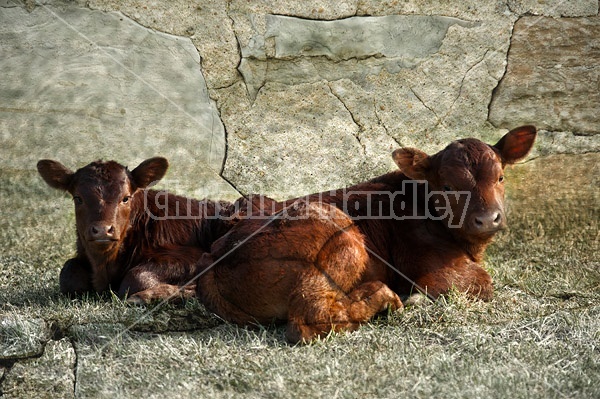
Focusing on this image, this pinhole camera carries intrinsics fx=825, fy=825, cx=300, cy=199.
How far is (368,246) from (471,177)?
0.87 meters

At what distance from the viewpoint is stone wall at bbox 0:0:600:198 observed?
305 inches

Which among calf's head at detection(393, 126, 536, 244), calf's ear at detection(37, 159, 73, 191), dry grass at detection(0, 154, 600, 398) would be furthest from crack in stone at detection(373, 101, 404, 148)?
calf's ear at detection(37, 159, 73, 191)

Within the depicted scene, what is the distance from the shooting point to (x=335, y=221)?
5.59 metres

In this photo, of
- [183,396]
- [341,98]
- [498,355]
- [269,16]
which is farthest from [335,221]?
[269,16]

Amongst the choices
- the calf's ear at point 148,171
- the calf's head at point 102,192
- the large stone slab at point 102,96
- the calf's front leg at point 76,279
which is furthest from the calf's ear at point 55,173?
the large stone slab at point 102,96

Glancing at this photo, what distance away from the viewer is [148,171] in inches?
262

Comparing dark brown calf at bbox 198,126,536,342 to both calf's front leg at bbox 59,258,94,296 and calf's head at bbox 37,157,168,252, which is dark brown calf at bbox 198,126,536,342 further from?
calf's front leg at bbox 59,258,94,296

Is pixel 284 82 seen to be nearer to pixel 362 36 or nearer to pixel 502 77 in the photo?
pixel 362 36

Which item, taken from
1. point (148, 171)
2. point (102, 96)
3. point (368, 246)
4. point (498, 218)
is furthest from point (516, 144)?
point (102, 96)

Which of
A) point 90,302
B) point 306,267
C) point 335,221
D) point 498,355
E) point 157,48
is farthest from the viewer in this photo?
point 157,48

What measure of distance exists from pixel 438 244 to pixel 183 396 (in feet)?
7.92

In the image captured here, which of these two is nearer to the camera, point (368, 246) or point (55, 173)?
point (368, 246)

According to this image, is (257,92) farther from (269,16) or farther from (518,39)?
(518,39)

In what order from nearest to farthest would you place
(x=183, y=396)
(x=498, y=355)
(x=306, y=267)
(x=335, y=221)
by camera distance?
(x=183, y=396), (x=498, y=355), (x=306, y=267), (x=335, y=221)
